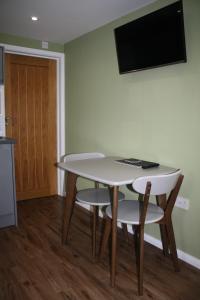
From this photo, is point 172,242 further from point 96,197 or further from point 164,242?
point 96,197

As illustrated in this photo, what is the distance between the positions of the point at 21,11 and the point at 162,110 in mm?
1621

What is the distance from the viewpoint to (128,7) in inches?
94.6

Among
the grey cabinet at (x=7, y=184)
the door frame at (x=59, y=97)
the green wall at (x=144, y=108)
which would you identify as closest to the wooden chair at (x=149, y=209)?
the green wall at (x=144, y=108)

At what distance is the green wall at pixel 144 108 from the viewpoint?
2057mm

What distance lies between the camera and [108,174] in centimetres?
194

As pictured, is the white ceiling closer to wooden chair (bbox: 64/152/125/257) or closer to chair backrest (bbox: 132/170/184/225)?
wooden chair (bbox: 64/152/125/257)

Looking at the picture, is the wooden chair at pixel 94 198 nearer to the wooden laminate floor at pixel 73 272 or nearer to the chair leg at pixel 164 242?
the wooden laminate floor at pixel 73 272

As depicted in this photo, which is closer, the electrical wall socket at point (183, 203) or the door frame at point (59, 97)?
the electrical wall socket at point (183, 203)

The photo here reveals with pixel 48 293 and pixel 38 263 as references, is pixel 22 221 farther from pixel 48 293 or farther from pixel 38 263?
pixel 48 293

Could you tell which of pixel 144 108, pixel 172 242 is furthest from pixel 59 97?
pixel 172 242

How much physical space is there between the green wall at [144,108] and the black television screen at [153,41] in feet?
0.33

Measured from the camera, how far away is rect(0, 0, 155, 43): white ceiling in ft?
7.59

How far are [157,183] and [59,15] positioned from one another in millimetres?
1920

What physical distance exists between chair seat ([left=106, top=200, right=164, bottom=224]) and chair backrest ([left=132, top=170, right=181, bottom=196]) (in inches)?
8.6
